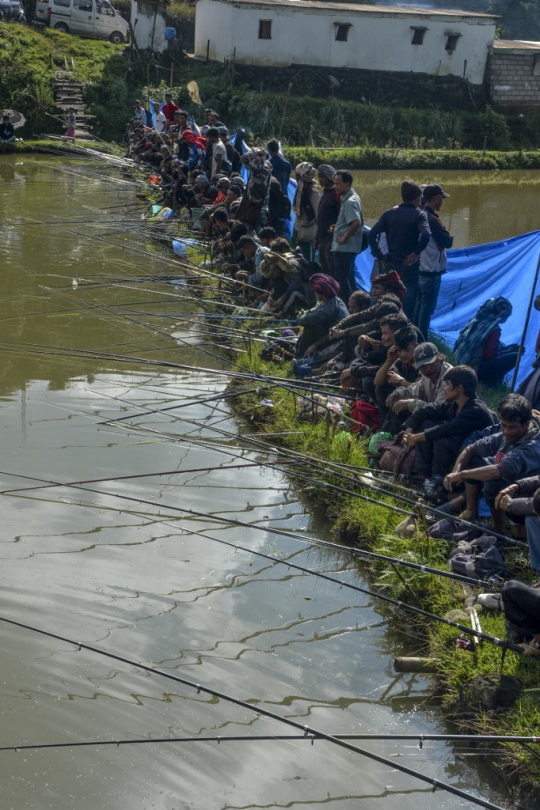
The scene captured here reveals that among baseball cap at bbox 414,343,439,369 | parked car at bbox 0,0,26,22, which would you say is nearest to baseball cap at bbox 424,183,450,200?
baseball cap at bbox 414,343,439,369

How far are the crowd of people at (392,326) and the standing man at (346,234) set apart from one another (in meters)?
0.01

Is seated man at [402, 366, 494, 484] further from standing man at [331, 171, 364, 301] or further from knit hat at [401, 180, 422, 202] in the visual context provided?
standing man at [331, 171, 364, 301]

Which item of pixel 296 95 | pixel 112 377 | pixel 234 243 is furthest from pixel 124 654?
A: pixel 296 95

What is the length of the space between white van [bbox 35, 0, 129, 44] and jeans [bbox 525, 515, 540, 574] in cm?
3500

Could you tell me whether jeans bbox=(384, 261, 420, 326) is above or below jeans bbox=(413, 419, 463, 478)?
above

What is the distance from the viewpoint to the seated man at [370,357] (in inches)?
276

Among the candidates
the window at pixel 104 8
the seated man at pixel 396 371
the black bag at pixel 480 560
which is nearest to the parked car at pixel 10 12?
the window at pixel 104 8

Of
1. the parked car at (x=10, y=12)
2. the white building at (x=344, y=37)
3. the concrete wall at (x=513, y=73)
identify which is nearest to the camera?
the white building at (x=344, y=37)

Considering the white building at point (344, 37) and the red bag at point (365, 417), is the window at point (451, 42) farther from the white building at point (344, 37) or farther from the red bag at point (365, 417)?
the red bag at point (365, 417)

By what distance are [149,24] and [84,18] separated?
259cm

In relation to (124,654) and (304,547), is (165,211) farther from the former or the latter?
(124,654)

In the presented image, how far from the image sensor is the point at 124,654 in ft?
16.0

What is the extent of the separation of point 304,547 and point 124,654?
5.57 ft

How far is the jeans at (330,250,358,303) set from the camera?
939cm
